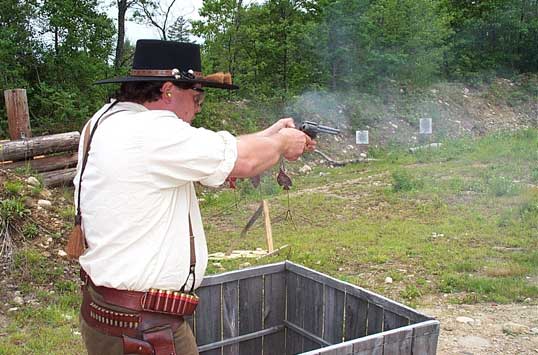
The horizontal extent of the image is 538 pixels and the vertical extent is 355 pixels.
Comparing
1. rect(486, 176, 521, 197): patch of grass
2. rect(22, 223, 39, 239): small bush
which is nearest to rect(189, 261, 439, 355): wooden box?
rect(22, 223, 39, 239): small bush

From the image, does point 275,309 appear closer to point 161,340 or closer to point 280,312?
point 280,312

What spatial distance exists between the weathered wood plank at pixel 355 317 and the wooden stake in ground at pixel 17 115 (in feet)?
20.0

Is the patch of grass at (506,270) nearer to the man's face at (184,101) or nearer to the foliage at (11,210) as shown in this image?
the man's face at (184,101)

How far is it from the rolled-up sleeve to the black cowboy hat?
10.5 inches

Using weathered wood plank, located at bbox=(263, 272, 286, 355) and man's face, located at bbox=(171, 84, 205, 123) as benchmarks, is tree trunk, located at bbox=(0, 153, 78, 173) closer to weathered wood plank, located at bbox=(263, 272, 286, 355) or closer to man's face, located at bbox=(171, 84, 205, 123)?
weathered wood plank, located at bbox=(263, 272, 286, 355)

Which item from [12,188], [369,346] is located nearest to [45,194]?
[12,188]

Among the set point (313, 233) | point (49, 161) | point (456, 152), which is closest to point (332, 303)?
point (313, 233)

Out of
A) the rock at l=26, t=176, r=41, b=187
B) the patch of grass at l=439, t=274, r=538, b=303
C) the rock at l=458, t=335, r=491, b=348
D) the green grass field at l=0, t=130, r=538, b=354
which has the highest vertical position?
the rock at l=26, t=176, r=41, b=187

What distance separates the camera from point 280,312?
11.4 ft

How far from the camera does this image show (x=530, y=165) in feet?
33.9

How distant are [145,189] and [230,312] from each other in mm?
1463

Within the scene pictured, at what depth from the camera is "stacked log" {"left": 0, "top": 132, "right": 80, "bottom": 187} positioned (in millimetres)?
7336

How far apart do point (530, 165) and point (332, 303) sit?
27.4ft

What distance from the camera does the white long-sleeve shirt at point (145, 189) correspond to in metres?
2.01
